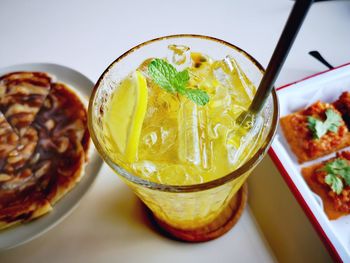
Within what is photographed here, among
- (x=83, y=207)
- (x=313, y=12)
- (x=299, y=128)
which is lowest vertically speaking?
(x=83, y=207)

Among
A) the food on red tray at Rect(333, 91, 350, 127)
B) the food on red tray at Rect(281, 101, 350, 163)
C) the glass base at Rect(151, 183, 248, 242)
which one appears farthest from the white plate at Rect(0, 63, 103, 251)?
the food on red tray at Rect(333, 91, 350, 127)

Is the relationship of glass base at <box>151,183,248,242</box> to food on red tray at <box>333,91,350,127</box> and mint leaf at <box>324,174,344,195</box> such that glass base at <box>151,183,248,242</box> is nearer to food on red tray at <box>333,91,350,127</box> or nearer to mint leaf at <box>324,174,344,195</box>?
mint leaf at <box>324,174,344,195</box>

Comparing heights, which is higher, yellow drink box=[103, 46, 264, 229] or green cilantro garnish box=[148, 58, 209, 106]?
green cilantro garnish box=[148, 58, 209, 106]

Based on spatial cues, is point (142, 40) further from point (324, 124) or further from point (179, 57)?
point (324, 124)

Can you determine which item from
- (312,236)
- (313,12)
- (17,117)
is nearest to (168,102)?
(312,236)

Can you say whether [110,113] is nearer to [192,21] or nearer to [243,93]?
[243,93]

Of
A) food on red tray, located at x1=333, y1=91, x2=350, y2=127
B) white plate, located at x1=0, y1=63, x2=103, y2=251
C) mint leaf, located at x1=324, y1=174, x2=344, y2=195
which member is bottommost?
white plate, located at x1=0, y1=63, x2=103, y2=251
